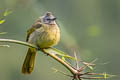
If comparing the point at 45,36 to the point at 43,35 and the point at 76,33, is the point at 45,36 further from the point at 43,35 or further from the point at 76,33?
the point at 76,33

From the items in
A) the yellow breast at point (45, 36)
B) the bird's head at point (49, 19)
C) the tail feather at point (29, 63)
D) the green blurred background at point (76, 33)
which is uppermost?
the green blurred background at point (76, 33)

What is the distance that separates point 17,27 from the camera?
26.8 feet

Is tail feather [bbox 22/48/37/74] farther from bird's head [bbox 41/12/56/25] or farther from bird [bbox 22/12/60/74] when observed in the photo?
bird's head [bbox 41/12/56/25]

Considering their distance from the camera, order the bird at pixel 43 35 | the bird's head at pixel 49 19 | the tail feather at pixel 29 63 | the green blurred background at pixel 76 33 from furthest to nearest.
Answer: the green blurred background at pixel 76 33, the bird's head at pixel 49 19, the bird at pixel 43 35, the tail feather at pixel 29 63

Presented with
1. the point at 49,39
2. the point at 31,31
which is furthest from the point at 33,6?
the point at 49,39

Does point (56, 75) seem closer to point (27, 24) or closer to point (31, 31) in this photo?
point (27, 24)

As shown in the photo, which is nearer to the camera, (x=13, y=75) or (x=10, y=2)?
(x=10, y=2)

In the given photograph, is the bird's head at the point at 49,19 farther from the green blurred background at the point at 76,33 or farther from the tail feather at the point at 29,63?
the green blurred background at the point at 76,33

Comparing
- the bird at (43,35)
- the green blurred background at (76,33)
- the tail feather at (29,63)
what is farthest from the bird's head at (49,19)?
the green blurred background at (76,33)

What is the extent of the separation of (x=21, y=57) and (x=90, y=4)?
1.73 m

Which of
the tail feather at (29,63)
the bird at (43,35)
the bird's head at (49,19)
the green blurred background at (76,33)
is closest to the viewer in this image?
the tail feather at (29,63)

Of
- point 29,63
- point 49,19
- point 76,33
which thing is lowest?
point 29,63

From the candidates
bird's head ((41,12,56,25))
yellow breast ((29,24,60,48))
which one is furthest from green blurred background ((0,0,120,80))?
yellow breast ((29,24,60,48))

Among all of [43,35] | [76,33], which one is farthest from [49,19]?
[76,33]
